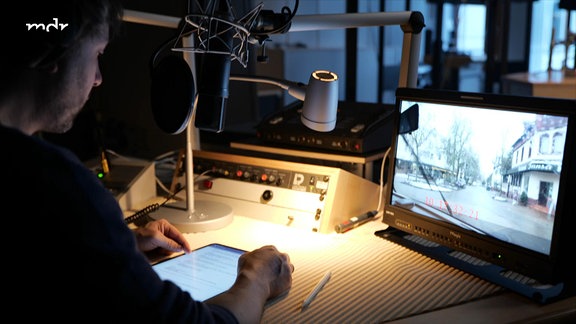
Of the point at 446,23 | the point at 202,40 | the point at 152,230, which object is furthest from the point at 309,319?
the point at 446,23

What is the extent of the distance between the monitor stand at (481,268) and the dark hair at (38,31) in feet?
2.96

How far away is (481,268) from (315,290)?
371 millimetres

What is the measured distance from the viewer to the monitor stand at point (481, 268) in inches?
43.5

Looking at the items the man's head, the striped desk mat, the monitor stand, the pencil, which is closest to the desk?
the monitor stand

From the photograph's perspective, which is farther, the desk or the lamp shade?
the desk

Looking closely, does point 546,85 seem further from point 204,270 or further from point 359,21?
point 204,270

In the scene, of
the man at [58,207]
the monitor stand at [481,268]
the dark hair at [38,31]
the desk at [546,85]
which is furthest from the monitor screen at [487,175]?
the desk at [546,85]

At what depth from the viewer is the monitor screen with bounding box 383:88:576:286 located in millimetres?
1070

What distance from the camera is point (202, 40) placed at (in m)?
1.17

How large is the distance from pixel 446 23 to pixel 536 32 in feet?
5.58

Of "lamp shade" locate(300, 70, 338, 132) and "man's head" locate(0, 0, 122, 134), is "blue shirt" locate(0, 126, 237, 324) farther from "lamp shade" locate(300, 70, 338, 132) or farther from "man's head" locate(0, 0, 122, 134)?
"lamp shade" locate(300, 70, 338, 132)

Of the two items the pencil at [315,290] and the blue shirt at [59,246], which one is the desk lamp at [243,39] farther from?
the blue shirt at [59,246]

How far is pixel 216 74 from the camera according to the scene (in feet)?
3.82

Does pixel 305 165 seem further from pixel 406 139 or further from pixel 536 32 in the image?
pixel 536 32
